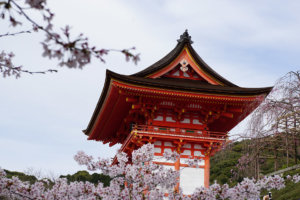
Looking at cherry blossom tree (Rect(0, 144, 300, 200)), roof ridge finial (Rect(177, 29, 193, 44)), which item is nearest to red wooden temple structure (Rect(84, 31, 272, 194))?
roof ridge finial (Rect(177, 29, 193, 44))

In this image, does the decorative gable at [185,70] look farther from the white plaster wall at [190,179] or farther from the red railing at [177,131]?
the white plaster wall at [190,179]

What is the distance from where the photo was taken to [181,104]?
1508 cm

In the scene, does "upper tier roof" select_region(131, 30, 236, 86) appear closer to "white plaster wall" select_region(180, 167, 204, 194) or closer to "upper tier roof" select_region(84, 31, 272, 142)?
"upper tier roof" select_region(84, 31, 272, 142)

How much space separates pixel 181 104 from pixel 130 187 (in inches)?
266

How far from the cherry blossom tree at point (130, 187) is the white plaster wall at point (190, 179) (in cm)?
503

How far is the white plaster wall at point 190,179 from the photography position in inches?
572

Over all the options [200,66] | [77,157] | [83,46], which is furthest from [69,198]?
[200,66]

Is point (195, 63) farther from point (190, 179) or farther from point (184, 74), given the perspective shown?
point (190, 179)

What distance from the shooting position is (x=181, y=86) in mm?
14375

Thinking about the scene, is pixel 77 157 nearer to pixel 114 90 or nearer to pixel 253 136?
pixel 253 136

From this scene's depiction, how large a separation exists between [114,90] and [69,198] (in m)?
6.79

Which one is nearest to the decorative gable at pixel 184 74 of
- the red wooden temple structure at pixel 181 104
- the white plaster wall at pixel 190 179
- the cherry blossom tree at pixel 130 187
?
the red wooden temple structure at pixel 181 104

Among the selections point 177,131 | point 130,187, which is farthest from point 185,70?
point 130,187

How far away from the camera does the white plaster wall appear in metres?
14.5
